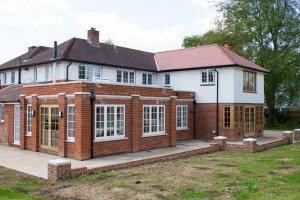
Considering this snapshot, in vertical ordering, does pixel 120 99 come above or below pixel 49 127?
above

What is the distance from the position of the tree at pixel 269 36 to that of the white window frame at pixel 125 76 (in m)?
13.1

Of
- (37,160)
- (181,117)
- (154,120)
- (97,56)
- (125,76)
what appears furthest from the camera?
(125,76)

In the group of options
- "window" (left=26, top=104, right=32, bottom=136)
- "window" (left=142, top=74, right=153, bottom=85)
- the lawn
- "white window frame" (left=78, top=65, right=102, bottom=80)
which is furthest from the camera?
"window" (left=142, top=74, right=153, bottom=85)

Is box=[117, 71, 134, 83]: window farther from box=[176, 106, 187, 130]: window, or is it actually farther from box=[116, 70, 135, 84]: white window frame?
box=[176, 106, 187, 130]: window

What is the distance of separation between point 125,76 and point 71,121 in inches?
421

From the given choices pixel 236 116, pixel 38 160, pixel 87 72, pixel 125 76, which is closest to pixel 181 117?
pixel 236 116

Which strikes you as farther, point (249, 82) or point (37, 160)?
point (249, 82)

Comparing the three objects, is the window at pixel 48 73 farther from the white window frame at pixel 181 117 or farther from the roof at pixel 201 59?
the white window frame at pixel 181 117

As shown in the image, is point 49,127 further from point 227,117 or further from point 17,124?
point 227,117

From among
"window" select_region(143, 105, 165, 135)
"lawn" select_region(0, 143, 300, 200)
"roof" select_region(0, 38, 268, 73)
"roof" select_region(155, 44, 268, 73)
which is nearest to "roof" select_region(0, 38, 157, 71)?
"roof" select_region(0, 38, 268, 73)

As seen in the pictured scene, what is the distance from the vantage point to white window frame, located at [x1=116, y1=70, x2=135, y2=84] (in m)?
24.5

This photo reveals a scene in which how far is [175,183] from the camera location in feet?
31.9

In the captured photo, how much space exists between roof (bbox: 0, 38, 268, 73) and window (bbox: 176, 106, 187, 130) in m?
3.28

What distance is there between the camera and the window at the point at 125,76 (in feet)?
80.5
